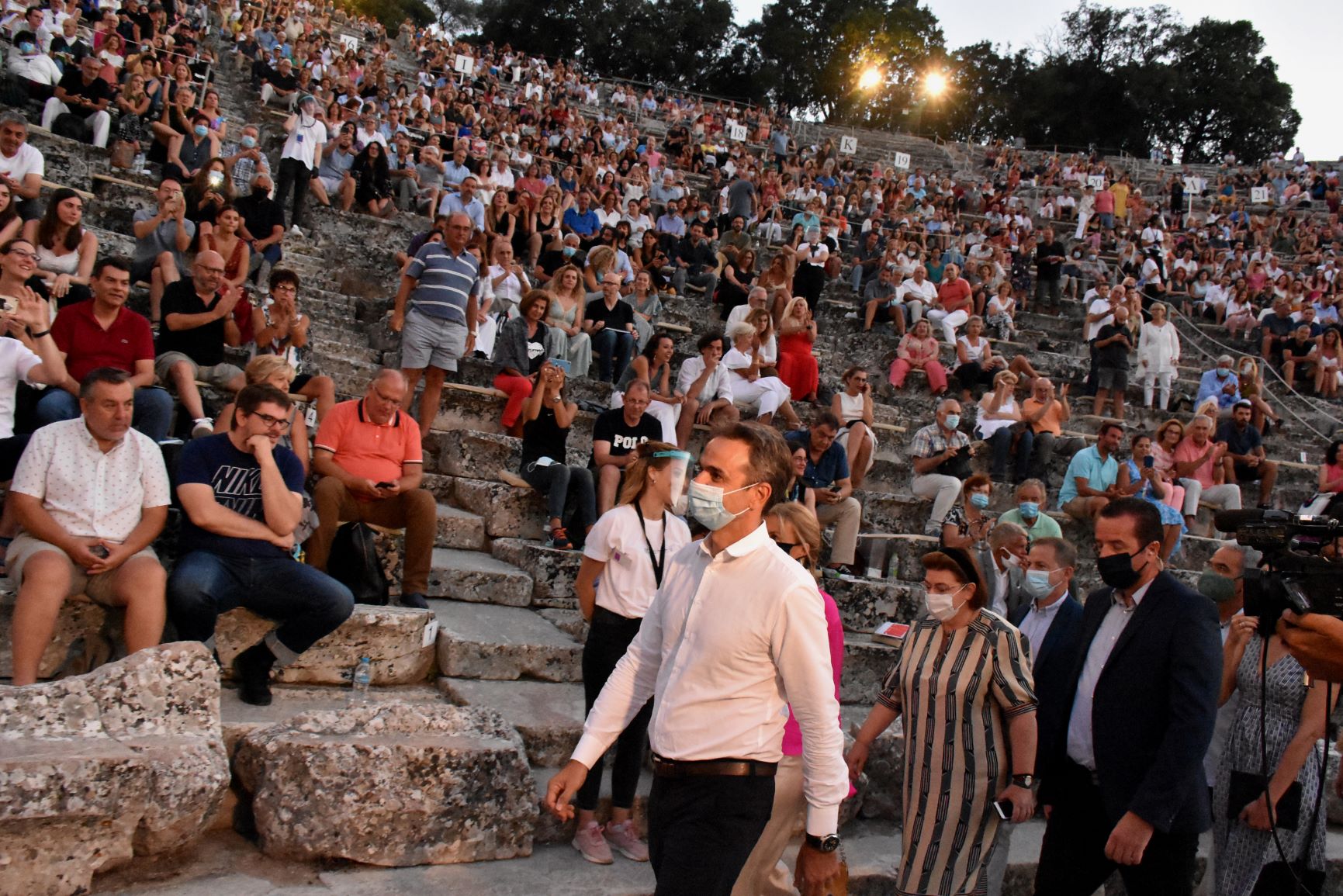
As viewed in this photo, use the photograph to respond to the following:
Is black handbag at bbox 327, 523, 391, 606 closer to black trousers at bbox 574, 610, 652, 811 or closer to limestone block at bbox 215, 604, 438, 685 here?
limestone block at bbox 215, 604, 438, 685

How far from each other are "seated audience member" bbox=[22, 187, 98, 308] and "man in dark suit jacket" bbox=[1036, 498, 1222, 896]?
5.88 metres

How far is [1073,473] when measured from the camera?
832 cm

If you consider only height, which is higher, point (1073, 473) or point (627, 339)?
point (627, 339)

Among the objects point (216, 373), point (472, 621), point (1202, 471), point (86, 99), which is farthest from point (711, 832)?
point (86, 99)

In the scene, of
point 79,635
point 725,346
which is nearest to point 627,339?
point 725,346

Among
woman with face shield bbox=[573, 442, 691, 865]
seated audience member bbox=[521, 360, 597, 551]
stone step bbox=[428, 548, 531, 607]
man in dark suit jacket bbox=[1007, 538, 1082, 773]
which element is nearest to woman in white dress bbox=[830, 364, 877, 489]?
seated audience member bbox=[521, 360, 597, 551]

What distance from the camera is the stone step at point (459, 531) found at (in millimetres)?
5887

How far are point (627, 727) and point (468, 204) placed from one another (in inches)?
310

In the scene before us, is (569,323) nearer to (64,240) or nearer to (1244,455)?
(64,240)

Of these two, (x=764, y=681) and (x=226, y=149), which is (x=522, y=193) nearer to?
(x=226, y=149)

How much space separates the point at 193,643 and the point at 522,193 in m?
8.07

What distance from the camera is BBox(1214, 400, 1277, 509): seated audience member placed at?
378 inches

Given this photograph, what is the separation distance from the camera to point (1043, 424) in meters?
9.12

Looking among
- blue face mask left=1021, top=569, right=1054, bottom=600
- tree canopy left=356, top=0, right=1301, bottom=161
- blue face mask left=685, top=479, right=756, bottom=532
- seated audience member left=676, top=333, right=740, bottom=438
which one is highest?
tree canopy left=356, top=0, right=1301, bottom=161
